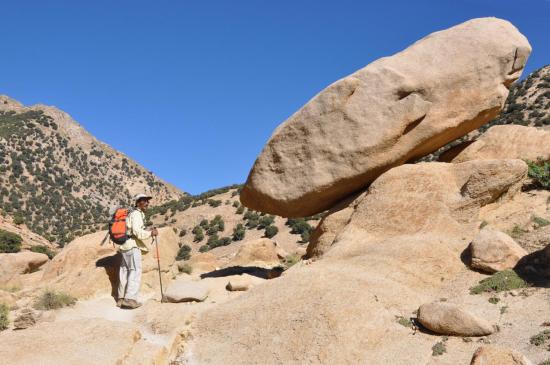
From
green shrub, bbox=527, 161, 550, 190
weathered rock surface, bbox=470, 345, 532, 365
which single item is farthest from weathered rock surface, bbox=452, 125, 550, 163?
weathered rock surface, bbox=470, 345, 532, 365

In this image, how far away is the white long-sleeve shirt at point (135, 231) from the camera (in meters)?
12.6

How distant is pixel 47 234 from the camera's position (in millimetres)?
54000

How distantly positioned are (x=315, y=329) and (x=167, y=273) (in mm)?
7818

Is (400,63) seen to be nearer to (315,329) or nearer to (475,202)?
(475,202)

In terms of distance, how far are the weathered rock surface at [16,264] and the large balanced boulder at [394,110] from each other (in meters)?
10.6

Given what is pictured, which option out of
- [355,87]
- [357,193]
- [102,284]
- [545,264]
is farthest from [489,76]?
[102,284]

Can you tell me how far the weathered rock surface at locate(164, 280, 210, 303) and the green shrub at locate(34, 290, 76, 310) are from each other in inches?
87.0

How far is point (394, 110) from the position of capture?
13898mm

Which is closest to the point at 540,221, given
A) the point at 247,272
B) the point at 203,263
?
the point at 247,272

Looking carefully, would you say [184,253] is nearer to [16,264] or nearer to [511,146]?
[16,264]

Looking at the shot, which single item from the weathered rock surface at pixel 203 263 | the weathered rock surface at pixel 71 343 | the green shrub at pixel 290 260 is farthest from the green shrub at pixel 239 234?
the weathered rock surface at pixel 71 343

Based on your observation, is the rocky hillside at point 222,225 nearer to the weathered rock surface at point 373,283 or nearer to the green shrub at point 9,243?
the green shrub at point 9,243

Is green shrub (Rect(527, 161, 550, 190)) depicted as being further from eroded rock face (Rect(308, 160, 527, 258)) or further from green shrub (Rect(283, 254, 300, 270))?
green shrub (Rect(283, 254, 300, 270))

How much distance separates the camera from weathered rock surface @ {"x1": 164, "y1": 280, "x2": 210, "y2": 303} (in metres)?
12.2
